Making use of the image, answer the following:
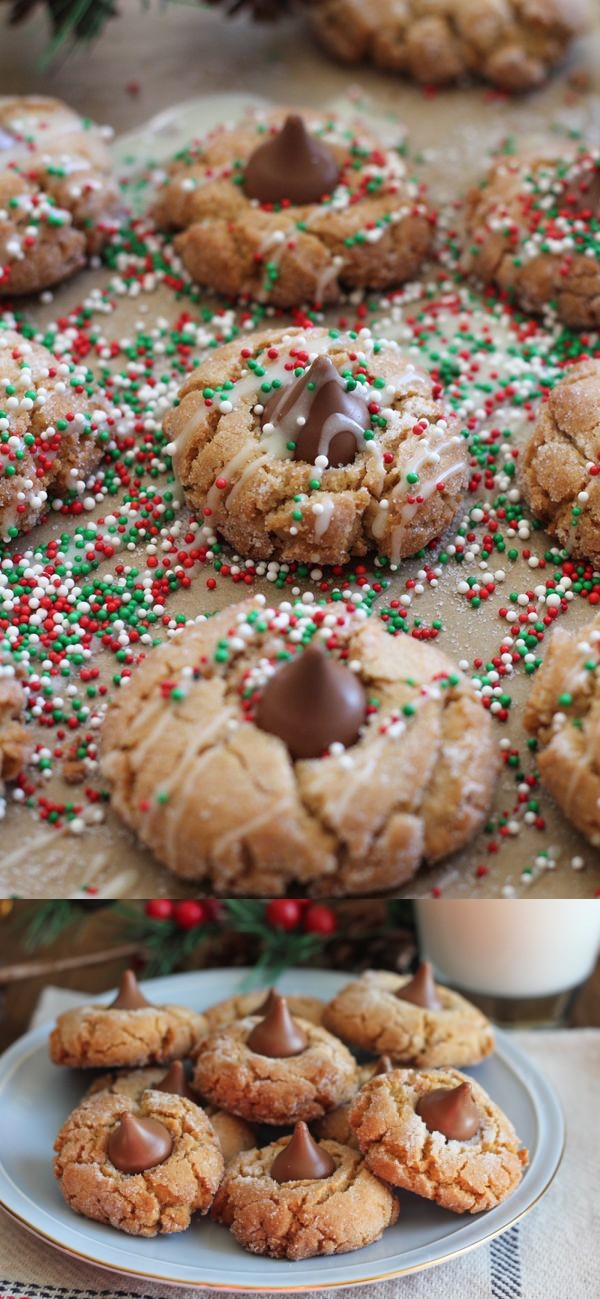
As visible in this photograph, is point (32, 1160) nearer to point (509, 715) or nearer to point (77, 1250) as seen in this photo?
point (77, 1250)

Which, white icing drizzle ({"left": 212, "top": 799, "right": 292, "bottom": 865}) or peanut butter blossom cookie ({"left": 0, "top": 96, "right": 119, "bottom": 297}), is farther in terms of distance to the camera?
peanut butter blossom cookie ({"left": 0, "top": 96, "right": 119, "bottom": 297})

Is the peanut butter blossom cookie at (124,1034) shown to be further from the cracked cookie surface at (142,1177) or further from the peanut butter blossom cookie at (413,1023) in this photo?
the peanut butter blossom cookie at (413,1023)

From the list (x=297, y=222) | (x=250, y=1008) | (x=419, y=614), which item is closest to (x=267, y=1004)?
(x=250, y=1008)

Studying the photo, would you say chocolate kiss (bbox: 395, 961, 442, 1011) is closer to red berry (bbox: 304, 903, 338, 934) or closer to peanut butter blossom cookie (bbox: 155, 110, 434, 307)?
red berry (bbox: 304, 903, 338, 934)

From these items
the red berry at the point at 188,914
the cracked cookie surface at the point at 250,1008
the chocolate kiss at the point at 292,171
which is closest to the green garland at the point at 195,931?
the red berry at the point at 188,914

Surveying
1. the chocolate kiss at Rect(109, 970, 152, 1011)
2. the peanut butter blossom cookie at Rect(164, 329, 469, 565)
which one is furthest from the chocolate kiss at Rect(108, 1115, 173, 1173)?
the peanut butter blossom cookie at Rect(164, 329, 469, 565)
